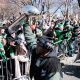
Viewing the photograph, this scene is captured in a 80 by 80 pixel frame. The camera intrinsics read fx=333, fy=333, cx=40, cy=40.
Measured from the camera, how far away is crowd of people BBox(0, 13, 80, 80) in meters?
4.68

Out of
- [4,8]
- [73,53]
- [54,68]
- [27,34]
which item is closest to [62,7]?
[4,8]

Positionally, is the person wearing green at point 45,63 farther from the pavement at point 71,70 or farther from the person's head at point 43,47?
the pavement at point 71,70

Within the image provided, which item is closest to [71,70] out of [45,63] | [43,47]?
[45,63]

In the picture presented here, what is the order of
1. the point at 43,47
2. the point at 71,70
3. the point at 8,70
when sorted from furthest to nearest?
the point at 71,70 → the point at 8,70 → the point at 43,47

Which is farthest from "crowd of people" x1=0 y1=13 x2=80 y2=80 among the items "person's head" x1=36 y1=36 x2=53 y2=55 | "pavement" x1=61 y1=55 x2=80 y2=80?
"pavement" x1=61 y1=55 x2=80 y2=80

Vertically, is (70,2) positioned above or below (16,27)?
above

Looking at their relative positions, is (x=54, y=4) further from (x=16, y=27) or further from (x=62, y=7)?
(x=16, y=27)

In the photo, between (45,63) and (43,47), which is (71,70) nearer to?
(45,63)

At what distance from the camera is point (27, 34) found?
9375mm

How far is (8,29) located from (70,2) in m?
36.6

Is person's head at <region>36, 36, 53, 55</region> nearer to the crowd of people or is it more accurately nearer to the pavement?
the crowd of people

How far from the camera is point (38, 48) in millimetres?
4691

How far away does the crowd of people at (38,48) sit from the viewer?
4680 mm

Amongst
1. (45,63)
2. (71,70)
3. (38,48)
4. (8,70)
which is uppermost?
(38,48)
